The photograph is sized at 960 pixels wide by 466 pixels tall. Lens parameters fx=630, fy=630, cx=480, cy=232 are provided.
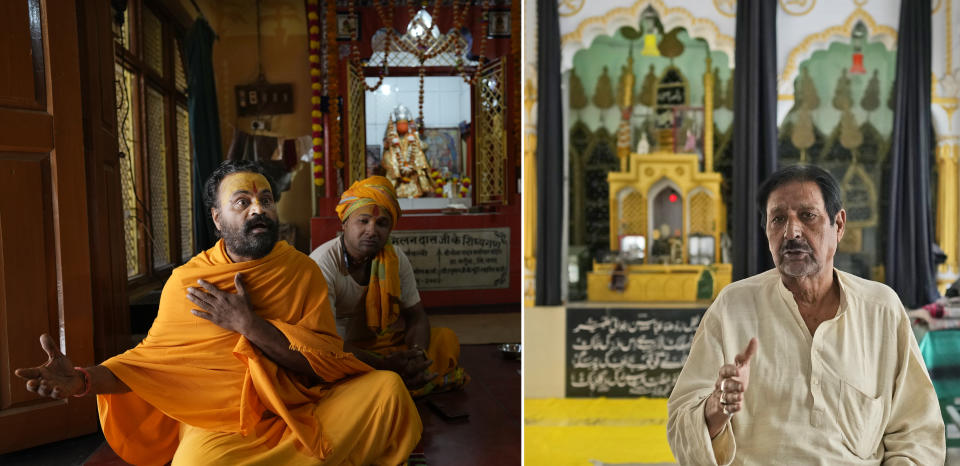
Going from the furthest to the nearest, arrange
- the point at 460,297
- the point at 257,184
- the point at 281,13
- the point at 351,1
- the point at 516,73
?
the point at 281,13 → the point at 516,73 → the point at 460,297 → the point at 351,1 → the point at 257,184

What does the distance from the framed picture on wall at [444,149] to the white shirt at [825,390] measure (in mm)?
5451

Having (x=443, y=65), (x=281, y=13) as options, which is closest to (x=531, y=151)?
(x=443, y=65)

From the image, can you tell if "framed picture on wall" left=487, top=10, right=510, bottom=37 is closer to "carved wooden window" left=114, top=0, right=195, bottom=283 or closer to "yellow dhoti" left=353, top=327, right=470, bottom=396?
"carved wooden window" left=114, top=0, right=195, bottom=283

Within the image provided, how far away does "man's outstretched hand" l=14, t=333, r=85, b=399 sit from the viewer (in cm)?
171

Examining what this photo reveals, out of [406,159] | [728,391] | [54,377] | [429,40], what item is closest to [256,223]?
[54,377]

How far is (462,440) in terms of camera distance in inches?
106

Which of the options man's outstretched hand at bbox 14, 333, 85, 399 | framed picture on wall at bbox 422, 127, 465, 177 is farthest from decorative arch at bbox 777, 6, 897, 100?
framed picture on wall at bbox 422, 127, 465, 177

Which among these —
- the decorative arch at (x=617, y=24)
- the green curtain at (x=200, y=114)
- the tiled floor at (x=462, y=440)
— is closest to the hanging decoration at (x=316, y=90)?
the green curtain at (x=200, y=114)

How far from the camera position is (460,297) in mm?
5461

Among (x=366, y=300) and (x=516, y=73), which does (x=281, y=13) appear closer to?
(x=516, y=73)

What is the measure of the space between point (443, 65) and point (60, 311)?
4347 millimetres

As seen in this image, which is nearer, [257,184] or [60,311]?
[257,184]

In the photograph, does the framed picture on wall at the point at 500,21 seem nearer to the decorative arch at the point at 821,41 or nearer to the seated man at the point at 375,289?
the seated man at the point at 375,289

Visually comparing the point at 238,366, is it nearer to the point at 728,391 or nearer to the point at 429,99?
the point at 728,391
